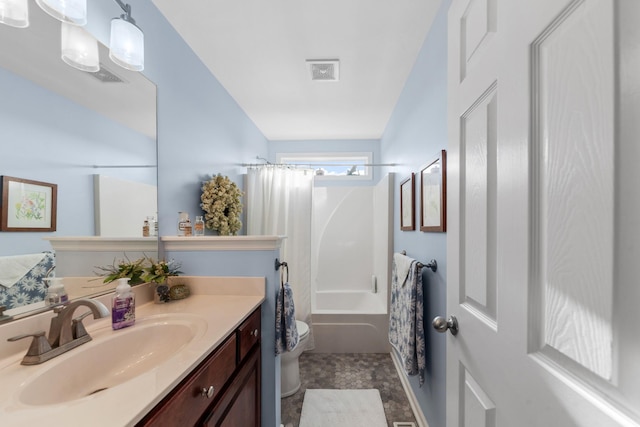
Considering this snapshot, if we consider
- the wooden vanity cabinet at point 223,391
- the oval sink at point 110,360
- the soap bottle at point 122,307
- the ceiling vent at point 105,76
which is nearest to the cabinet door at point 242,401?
the wooden vanity cabinet at point 223,391

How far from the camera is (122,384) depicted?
0.66 metres

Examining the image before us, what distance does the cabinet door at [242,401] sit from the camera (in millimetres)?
953

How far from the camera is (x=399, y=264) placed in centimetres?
204

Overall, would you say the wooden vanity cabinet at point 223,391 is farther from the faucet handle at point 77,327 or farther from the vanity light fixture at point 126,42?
the vanity light fixture at point 126,42

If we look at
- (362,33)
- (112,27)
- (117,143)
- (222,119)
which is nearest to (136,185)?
(117,143)

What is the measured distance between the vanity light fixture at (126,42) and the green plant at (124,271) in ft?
2.81

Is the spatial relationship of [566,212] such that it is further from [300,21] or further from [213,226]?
[213,226]

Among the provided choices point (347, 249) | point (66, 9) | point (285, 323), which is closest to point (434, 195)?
point (285, 323)

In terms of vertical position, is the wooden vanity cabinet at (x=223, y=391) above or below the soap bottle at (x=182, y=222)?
below

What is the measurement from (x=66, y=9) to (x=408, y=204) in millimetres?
2035

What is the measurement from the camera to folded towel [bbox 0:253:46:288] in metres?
0.81

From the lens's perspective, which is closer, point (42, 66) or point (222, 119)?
point (42, 66)

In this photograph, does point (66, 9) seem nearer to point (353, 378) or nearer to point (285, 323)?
point (285, 323)

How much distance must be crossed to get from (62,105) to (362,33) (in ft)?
5.01
